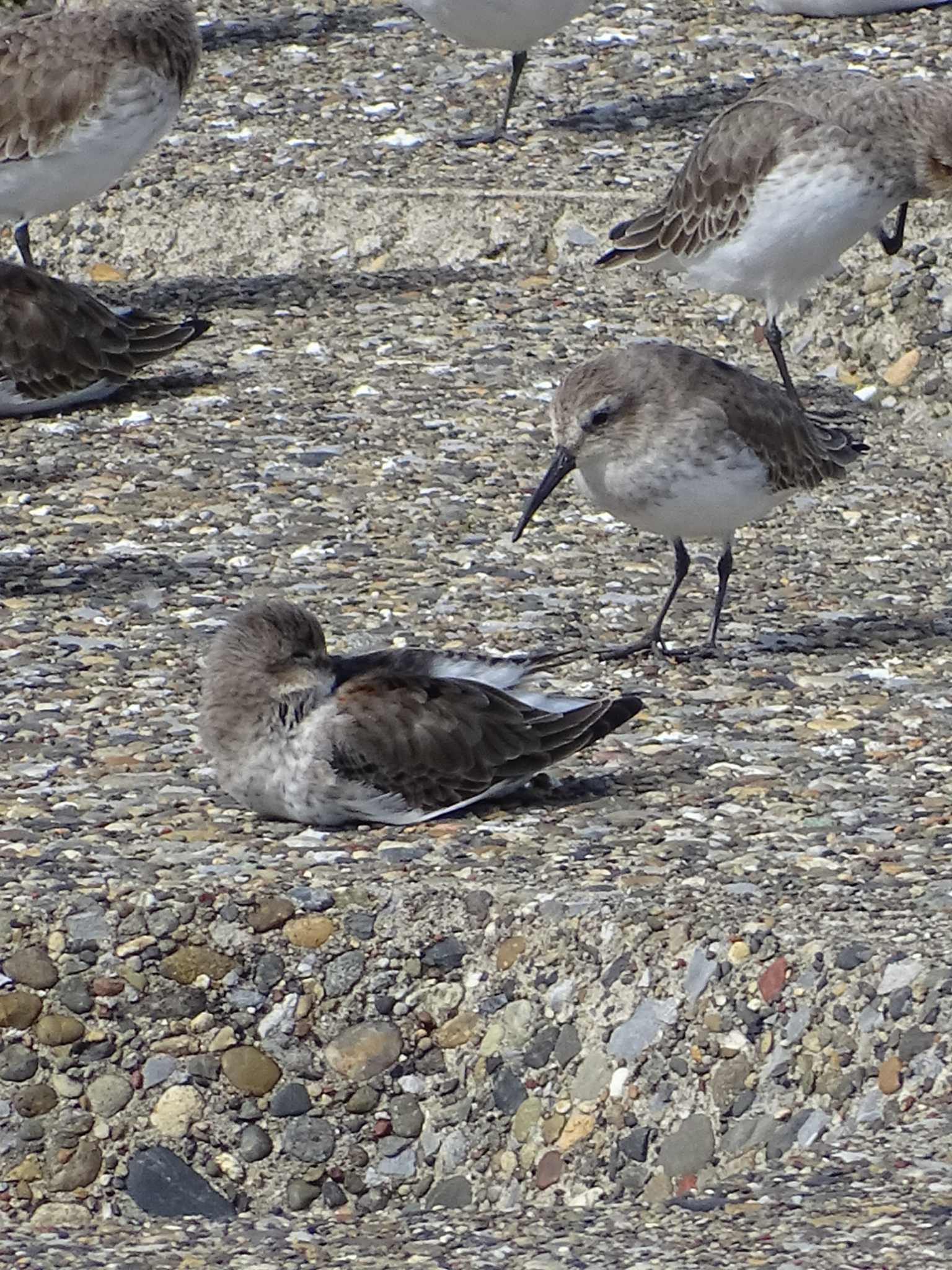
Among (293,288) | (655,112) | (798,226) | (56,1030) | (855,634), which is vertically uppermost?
(798,226)

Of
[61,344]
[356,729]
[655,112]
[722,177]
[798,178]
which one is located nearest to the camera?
[356,729]

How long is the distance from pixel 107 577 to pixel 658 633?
5.40 ft

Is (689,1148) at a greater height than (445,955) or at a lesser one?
lesser

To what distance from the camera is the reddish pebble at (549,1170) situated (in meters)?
4.42

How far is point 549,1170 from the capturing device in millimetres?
4438

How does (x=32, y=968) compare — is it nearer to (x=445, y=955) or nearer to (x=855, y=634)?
(x=445, y=955)

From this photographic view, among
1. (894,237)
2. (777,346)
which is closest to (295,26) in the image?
(894,237)

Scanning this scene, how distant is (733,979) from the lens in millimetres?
4516

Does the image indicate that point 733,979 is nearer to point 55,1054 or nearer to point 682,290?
point 55,1054

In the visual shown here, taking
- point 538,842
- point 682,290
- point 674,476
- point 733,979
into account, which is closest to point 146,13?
point 682,290

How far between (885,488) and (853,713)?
191cm

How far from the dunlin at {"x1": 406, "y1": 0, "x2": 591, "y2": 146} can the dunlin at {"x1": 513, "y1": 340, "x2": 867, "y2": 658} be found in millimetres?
3740

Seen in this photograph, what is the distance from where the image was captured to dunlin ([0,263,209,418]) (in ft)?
26.2

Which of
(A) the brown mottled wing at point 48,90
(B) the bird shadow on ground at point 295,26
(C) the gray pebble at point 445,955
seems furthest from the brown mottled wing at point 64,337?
(C) the gray pebble at point 445,955
